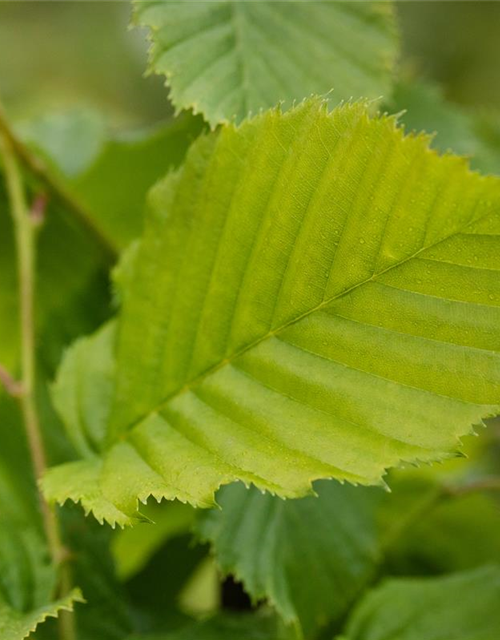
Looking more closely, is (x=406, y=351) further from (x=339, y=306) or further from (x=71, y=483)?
(x=71, y=483)

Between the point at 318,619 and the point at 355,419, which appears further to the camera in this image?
the point at 318,619

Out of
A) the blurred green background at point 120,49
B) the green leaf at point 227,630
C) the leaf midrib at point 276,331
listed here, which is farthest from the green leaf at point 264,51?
the blurred green background at point 120,49

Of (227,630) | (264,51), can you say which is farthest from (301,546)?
(264,51)

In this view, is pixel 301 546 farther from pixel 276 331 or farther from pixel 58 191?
pixel 58 191

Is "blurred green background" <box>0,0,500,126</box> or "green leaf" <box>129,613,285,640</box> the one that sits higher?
"blurred green background" <box>0,0,500,126</box>

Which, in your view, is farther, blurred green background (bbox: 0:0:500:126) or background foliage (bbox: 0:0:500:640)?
blurred green background (bbox: 0:0:500:126)

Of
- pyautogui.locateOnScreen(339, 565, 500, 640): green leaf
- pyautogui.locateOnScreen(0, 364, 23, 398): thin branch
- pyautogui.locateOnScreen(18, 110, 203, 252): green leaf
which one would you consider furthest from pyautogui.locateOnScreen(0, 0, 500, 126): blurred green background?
pyautogui.locateOnScreen(339, 565, 500, 640): green leaf

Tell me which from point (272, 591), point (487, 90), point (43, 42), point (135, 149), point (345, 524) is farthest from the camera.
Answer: point (487, 90)

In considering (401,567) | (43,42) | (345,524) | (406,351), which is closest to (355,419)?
(406,351)

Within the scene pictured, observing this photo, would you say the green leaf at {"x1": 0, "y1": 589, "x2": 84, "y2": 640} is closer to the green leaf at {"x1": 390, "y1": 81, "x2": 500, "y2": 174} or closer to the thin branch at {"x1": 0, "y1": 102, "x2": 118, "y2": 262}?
the thin branch at {"x1": 0, "y1": 102, "x2": 118, "y2": 262}
